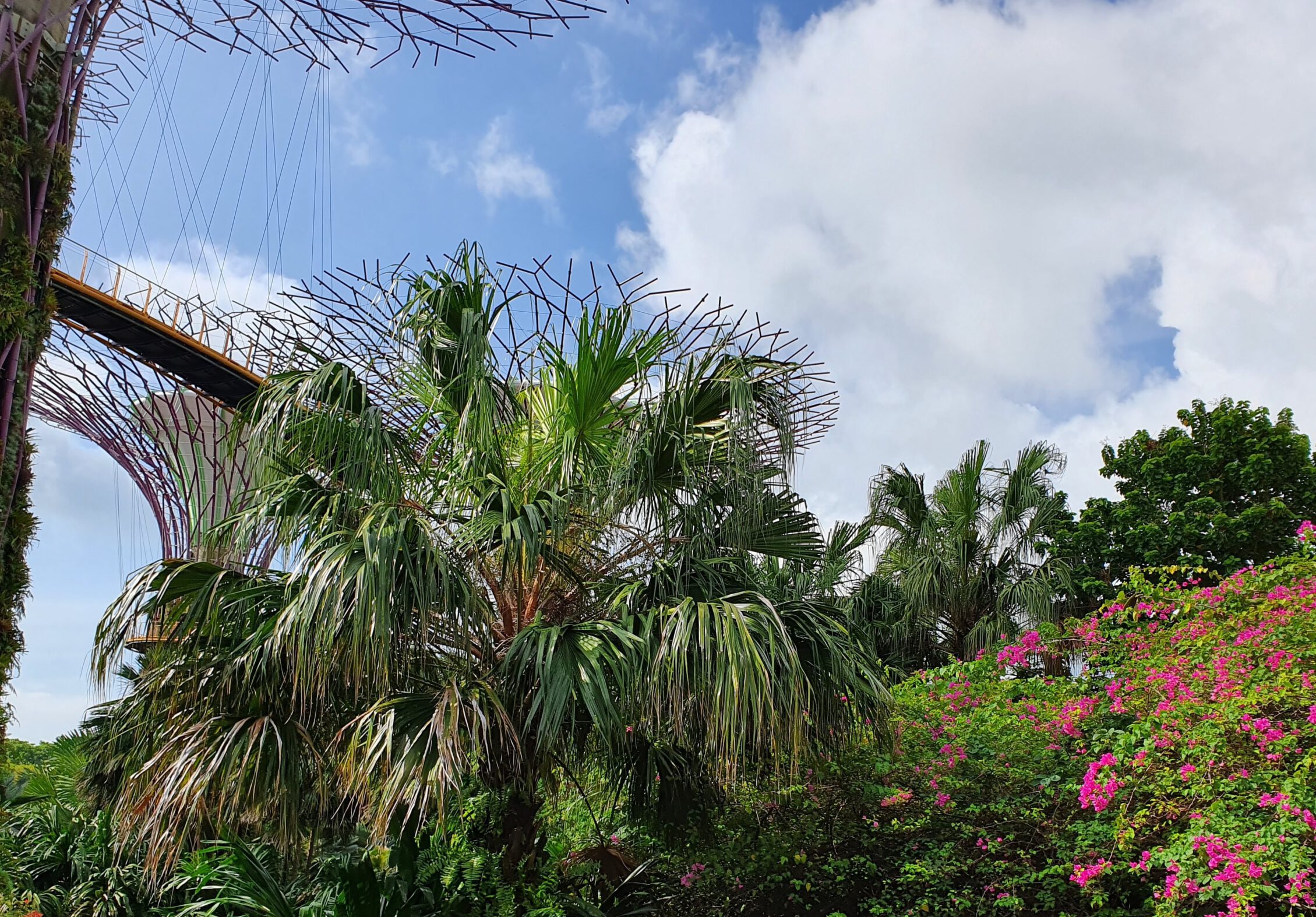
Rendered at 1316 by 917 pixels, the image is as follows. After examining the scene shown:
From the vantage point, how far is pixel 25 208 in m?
3.46

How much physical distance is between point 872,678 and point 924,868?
75.4 inches

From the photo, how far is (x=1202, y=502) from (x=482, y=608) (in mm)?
14504

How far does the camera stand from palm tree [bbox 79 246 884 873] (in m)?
5.06

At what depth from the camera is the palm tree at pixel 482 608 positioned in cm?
506

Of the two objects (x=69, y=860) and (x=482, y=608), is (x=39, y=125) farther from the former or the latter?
(x=69, y=860)

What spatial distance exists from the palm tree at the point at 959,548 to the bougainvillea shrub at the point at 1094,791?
536 centimetres

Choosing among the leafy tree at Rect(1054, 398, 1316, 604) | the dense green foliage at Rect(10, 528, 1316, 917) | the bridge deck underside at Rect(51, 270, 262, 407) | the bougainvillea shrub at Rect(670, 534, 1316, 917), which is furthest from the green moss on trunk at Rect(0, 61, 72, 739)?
the leafy tree at Rect(1054, 398, 1316, 604)

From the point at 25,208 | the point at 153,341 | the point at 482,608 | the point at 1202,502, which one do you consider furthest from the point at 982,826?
the point at 153,341

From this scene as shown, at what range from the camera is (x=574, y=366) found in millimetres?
6188

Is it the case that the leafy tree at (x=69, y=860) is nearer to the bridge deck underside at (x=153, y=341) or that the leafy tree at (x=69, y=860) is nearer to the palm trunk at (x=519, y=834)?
the palm trunk at (x=519, y=834)

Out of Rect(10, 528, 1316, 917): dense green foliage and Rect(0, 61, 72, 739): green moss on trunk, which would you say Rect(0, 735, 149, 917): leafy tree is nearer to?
Rect(10, 528, 1316, 917): dense green foliage

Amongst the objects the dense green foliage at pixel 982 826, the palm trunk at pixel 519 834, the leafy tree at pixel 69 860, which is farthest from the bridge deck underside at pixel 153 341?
the palm trunk at pixel 519 834

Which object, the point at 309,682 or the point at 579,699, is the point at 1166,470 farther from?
the point at 309,682

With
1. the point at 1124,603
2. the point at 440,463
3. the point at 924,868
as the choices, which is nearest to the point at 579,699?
the point at 440,463
